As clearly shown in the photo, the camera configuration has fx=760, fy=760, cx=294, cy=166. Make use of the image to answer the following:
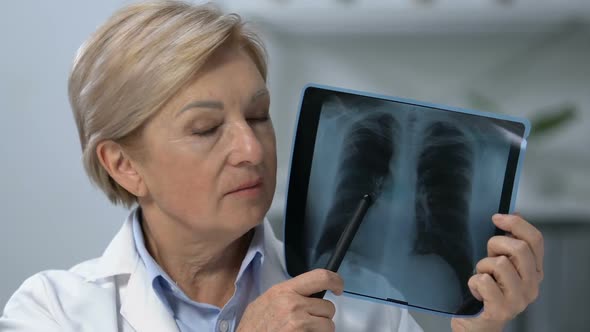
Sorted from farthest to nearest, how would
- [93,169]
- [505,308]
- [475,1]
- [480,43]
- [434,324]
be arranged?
[480,43] < [475,1] < [434,324] < [93,169] < [505,308]

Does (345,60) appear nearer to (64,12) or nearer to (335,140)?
(64,12)

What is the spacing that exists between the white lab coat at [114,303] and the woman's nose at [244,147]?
0.80 feet

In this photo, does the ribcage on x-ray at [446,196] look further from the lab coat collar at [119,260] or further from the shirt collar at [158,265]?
the lab coat collar at [119,260]

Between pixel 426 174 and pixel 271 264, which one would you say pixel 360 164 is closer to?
pixel 426 174

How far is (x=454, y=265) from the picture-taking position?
955mm

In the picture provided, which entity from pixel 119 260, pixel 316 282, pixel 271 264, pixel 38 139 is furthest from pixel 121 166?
pixel 38 139

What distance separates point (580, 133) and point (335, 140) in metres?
2.02

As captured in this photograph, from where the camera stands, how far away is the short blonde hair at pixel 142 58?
102 centimetres

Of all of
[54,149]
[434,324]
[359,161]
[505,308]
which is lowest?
[434,324]

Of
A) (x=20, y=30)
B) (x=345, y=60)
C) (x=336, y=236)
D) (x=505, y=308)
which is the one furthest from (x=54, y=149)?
(x=505, y=308)

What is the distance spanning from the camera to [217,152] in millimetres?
1002

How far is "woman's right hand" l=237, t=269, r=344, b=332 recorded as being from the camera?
3.02ft

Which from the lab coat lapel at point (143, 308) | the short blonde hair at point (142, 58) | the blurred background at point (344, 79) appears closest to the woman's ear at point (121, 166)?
the short blonde hair at point (142, 58)

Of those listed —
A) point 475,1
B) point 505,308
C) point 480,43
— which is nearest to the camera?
point 505,308
